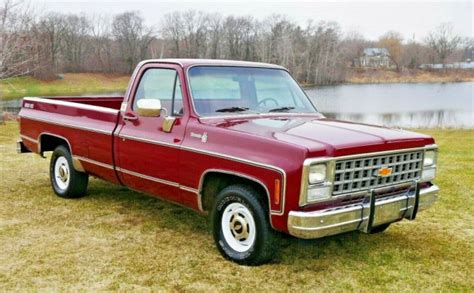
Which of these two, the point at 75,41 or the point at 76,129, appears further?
the point at 75,41

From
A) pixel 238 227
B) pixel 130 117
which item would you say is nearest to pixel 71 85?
pixel 130 117

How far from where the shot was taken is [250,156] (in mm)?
4145

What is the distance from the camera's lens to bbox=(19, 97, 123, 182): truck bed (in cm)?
583

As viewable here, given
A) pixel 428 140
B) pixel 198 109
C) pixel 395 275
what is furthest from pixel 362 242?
pixel 198 109

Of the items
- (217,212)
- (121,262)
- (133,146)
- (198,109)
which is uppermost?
(198,109)

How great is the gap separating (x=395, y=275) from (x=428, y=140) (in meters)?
1.28

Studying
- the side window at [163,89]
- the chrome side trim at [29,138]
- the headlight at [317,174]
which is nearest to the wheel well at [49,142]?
the chrome side trim at [29,138]

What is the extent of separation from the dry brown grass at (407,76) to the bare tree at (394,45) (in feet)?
12.6

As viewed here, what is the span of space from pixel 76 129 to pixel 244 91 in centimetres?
228

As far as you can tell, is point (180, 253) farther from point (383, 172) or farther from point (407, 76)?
point (407, 76)

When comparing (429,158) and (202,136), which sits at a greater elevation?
(202,136)

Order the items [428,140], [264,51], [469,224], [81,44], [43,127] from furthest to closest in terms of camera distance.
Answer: [81,44], [264,51], [43,127], [469,224], [428,140]

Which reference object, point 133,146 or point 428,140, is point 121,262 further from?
point 428,140

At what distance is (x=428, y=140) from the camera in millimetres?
4699
